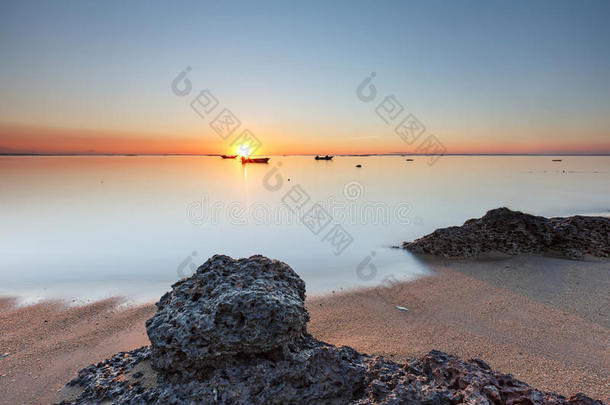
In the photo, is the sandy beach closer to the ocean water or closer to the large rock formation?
the ocean water

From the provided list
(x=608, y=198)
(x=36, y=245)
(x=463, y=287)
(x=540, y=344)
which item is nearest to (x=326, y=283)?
(x=463, y=287)

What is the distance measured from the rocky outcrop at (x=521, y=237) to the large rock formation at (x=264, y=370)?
659cm

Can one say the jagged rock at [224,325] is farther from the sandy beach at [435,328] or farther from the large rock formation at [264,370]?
the sandy beach at [435,328]

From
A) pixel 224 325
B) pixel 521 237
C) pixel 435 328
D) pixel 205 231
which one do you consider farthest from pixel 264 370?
pixel 205 231

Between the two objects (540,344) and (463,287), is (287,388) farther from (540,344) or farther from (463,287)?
(463,287)

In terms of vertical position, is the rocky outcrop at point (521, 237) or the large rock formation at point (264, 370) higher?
the large rock formation at point (264, 370)

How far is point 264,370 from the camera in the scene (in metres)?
2.72

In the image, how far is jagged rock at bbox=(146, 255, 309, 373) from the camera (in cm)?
274

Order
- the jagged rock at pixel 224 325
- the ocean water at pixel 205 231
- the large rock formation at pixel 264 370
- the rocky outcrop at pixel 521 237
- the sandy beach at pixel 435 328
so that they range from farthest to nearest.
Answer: the rocky outcrop at pixel 521 237
the ocean water at pixel 205 231
the sandy beach at pixel 435 328
the jagged rock at pixel 224 325
the large rock formation at pixel 264 370

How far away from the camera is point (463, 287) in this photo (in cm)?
644

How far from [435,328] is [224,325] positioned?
3400 millimetres

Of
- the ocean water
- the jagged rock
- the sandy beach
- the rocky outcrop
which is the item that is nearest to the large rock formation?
the jagged rock

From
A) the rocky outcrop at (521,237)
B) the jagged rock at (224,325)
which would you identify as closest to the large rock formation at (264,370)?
the jagged rock at (224,325)

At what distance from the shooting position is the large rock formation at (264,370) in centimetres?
250
